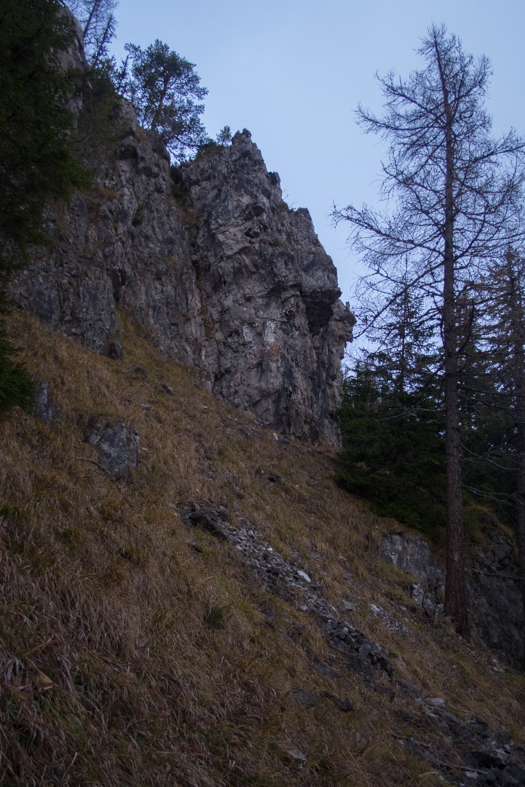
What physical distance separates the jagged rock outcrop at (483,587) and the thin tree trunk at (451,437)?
0.78 m

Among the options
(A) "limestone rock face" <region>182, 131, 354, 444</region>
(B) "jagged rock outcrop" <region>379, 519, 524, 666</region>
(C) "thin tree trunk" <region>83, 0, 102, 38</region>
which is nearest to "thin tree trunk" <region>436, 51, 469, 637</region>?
(B) "jagged rock outcrop" <region>379, 519, 524, 666</region>

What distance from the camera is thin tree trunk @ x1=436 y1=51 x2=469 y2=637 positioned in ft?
29.9

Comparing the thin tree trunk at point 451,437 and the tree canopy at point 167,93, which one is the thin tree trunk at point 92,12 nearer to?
the tree canopy at point 167,93

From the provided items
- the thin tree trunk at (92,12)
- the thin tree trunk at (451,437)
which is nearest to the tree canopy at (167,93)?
the thin tree trunk at (92,12)

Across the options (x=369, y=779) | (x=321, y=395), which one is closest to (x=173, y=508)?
(x=369, y=779)

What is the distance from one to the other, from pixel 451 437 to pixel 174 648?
8.12m

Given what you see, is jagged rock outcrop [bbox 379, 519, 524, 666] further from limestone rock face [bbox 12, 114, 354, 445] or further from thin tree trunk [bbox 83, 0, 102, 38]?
thin tree trunk [bbox 83, 0, 102, 38]

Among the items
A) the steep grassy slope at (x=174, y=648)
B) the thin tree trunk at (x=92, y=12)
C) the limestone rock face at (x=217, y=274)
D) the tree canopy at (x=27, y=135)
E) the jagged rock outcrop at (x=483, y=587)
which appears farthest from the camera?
the thin tree trunk at (x=92, y=12)

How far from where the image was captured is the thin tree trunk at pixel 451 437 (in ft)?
29.9

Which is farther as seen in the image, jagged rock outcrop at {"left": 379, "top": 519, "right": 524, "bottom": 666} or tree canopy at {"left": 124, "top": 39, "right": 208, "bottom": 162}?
tree canopy at {"left": 124, "top": 39, "right": 208, "bottom": 162}

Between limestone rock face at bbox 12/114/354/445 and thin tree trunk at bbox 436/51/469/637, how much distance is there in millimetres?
9373

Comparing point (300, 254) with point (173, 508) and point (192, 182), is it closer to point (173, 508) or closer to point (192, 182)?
point (192, 182)

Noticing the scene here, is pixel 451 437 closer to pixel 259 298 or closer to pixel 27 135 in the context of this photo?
pixel 27 135

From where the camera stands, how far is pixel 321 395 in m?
22.6
